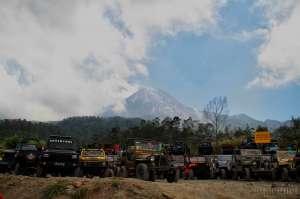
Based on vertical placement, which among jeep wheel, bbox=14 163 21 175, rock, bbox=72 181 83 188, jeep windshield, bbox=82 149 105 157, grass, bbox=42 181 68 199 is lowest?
grass, bbox=42 181 68 199

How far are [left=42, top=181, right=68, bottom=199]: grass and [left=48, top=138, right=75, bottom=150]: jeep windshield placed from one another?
7914 millimetres

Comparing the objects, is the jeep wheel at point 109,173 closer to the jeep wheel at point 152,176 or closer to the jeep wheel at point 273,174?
the jeep wheel at point 152,176

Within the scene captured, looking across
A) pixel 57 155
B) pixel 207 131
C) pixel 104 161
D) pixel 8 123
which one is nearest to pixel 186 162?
A: pixel 104 161

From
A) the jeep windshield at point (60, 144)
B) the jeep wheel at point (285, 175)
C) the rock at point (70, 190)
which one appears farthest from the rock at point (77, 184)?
the jeep wheel at point (285, 175)

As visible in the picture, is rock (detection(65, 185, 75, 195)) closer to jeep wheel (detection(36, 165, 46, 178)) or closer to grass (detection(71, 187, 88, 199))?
grass (detection(71, 187, 88, 199))

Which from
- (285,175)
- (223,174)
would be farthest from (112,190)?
(223,174)

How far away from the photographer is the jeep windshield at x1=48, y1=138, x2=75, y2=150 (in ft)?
70.7

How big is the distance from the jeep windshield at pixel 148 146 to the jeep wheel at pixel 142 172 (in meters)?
1.56

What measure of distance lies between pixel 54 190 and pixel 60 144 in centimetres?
868

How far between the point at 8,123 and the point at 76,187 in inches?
5270

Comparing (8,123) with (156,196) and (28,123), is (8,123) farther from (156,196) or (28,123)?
(156,196)

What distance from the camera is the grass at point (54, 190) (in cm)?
1312

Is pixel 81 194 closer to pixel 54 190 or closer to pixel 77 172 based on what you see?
pixel 54 190

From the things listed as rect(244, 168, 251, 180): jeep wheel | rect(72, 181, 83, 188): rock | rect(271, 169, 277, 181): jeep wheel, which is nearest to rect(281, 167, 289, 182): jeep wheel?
rect(271, 169, 277, 181): jeep wheel
